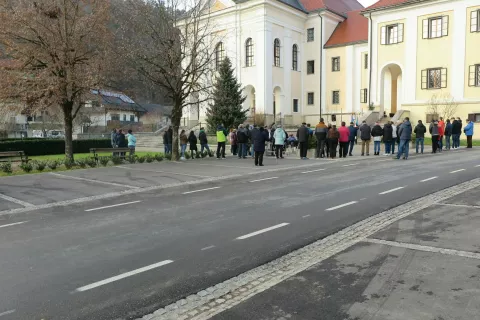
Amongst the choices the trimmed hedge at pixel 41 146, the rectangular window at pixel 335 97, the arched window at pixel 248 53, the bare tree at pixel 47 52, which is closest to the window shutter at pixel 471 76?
the rectangular window at pixel 335 97

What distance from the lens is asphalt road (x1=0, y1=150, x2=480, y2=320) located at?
4.51 m

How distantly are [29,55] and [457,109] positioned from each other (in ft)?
109

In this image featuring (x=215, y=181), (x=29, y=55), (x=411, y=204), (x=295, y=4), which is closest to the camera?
(x=411, y=204)

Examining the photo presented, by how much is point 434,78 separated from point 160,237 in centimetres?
3766

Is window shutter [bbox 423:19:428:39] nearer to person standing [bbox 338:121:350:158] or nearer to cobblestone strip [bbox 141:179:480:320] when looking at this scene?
person standing [bbox 338:121:350:158]

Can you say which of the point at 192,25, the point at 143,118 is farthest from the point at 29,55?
the point at 143,118

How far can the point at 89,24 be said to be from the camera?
19.4 m

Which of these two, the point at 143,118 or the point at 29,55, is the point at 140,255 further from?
the point at 143,118

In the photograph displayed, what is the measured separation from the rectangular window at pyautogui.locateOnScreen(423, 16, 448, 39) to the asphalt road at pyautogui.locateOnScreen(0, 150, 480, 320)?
97.2 feet

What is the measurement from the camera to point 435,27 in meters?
37.9

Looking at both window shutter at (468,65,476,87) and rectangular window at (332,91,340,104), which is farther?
rectangular window at (332,91,340,104)

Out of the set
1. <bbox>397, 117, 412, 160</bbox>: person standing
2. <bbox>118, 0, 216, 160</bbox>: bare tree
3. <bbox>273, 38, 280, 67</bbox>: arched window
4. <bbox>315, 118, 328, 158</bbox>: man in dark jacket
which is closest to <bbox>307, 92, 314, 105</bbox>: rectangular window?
<bbox>273, 38, 280, 67</bbox>: arched window

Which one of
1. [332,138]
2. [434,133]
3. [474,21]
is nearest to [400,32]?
[474,21]

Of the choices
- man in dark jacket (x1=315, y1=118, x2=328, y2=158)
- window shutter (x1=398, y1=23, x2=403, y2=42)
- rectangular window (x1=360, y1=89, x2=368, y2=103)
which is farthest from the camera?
rectangular window (x1=360, y1=89, x2=368, y2=103)
